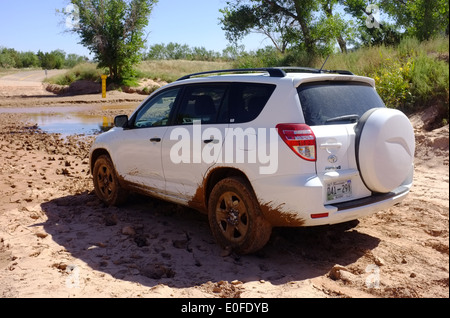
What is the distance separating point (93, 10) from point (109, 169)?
2866 centimetres

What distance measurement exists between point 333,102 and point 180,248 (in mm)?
2252

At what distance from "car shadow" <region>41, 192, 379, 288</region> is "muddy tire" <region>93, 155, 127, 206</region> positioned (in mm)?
194

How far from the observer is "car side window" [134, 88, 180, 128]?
5.94m

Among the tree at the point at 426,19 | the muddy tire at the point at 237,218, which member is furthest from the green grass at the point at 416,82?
the muddy tire at the point at 237,218

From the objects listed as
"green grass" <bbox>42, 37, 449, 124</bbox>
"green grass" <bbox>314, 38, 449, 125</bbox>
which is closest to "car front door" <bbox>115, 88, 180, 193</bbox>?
"green grass" <bbox>42, 37, 449, 124</bbox>

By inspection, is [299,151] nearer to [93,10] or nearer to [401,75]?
[401,75]

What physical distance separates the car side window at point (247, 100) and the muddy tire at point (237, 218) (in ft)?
2.12

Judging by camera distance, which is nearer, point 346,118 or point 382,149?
point 382,149

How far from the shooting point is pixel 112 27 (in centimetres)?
3325

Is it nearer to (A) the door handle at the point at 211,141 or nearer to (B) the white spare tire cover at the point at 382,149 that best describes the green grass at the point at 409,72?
(B) the white spare tire cover at the point at 382,149

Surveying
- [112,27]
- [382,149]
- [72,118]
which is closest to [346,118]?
[382,149]

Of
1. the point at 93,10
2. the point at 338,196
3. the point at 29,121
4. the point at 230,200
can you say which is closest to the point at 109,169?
the point at 230,200

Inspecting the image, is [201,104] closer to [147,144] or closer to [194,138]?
[194,138]

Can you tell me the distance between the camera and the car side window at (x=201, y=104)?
17.2 ft
